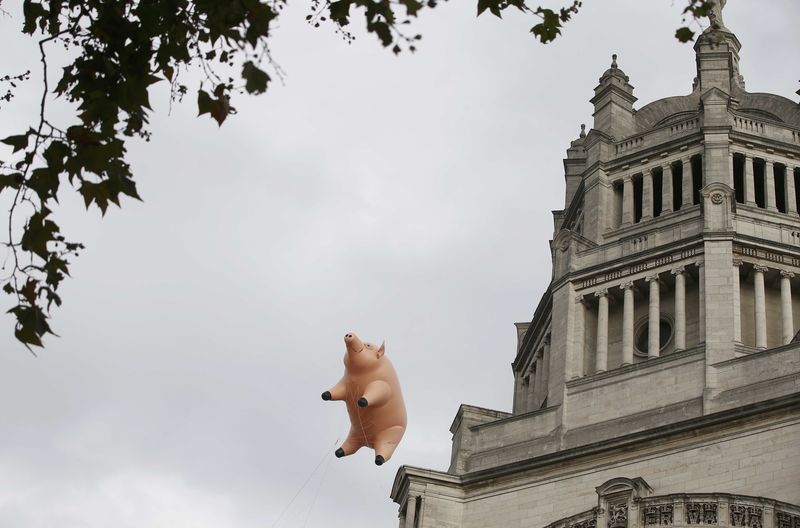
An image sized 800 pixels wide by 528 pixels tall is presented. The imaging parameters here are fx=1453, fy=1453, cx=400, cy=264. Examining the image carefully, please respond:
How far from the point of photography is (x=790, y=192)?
45.9 meters

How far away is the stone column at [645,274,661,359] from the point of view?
138 feet

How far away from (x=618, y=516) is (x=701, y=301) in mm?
9166

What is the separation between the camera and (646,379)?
132 ft

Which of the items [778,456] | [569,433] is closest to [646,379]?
[569,433]

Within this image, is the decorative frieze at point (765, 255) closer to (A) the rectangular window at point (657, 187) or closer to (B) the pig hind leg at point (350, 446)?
(A) the rectangular window at point (657, 187)

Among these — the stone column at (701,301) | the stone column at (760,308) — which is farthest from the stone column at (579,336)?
the stone column at (760,308)

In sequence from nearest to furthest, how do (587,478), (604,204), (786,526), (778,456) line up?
(786,526) < (778,456) < (587,478) < (604,204)

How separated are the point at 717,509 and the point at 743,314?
33.4ft

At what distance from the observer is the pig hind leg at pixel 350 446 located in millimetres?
30797

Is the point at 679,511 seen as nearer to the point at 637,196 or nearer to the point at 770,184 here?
the point at 770,184

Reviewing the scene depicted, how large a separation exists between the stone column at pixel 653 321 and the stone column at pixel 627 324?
1.77 feet

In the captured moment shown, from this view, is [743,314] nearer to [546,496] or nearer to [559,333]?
[559,333]

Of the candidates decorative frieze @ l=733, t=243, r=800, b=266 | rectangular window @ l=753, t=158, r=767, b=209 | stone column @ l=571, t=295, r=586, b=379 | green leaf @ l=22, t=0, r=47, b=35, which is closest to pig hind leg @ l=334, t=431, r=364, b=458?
stone column @ l=571, t=295, r=586, b=379

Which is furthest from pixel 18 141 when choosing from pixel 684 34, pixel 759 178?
pixel 759 178
